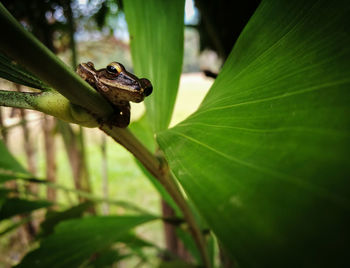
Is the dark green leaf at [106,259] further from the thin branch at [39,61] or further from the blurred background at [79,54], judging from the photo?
the thin branch at [39,61]

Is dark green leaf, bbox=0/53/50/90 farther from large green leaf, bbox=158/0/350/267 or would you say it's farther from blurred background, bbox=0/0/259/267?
blurred background, bbox=0/0/259/267

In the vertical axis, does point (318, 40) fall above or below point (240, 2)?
below

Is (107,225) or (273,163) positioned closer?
(273,163)

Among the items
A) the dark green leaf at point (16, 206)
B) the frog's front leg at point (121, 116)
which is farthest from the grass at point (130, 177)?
the frog's front leg at point (121, 116)

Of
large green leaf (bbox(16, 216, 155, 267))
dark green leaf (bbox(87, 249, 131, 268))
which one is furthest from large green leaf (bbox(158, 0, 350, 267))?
dark green leaf (bbox(87, 249, 131, 268))

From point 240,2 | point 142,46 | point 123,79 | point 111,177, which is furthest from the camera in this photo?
point 111,177

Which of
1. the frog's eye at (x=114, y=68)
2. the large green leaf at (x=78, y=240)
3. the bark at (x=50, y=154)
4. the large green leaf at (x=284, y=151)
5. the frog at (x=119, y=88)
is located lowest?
the large green leaf at (x=78, y=240)

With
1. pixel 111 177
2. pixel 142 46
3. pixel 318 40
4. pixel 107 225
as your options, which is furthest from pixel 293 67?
pixel 111 177

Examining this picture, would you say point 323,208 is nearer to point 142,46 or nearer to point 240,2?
point 142,46
